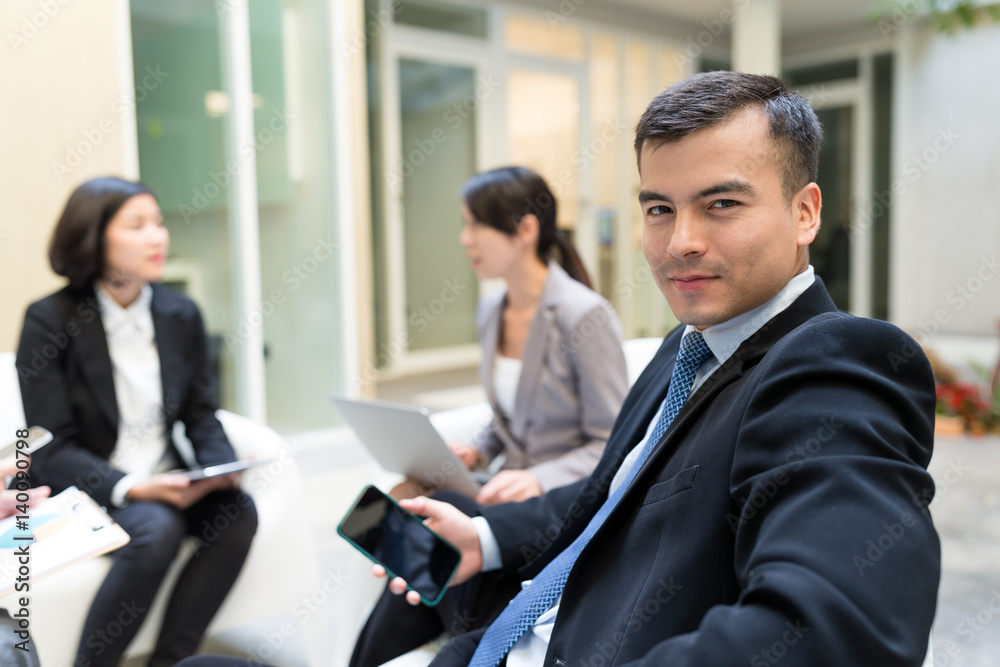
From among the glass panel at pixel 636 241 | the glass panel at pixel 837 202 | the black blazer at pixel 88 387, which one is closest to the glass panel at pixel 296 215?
the black blazer at pixel 88 387

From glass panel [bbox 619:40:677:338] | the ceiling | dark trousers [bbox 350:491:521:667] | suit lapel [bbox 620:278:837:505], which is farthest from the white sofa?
the ceiling

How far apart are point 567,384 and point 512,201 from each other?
541mm

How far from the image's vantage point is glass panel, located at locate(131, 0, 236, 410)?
3582 millimetres

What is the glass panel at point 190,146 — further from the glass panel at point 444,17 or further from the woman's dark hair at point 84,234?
the glass panel at point 444,17

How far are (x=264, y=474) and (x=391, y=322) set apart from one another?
13.6 feet

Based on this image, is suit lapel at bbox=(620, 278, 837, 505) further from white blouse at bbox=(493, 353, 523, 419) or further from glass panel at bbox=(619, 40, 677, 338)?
glass panel at bbox=(619, 40, 677, 338)

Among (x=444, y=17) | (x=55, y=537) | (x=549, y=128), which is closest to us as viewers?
(x=55, y=537)

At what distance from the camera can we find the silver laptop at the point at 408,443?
162cm

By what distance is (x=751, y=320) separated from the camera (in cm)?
96

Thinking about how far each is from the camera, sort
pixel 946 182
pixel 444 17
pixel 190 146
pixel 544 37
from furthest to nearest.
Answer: pixel 946 182 → pixel 544 37 → pixel 444 17 → pixel 190 146

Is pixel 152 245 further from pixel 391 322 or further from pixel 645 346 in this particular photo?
Answer: pixel 391 322

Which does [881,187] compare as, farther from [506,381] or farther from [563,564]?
[563,564]

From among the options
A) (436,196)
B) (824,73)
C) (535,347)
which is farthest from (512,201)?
(824,73)

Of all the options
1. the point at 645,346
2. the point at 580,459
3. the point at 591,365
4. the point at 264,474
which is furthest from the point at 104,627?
the point at 645,346
